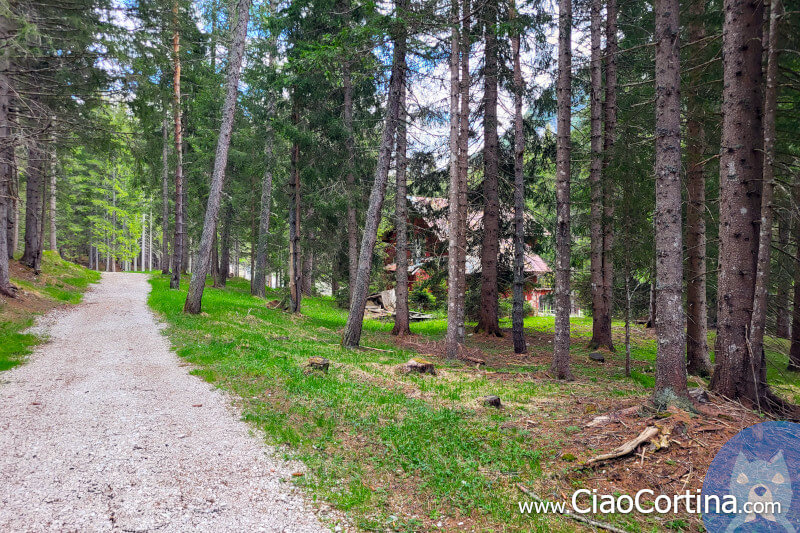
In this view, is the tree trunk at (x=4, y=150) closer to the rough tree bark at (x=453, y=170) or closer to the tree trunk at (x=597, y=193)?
the rough tree bark at (x=453, y=170)

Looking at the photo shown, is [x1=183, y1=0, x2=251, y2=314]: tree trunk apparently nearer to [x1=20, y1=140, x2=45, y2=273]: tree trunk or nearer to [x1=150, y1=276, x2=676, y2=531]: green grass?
[x1=150, y1=276, x2=676, y2=531]: green grass

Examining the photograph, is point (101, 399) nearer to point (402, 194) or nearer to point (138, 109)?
point (402, 194)

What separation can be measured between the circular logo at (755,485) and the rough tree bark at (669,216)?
1277mm

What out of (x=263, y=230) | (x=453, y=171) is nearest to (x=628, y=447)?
(x=453, y=171)

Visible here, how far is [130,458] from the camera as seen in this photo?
4.34 m

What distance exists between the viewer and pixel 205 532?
317cm

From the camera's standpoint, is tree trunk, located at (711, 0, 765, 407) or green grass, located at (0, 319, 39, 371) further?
green grass, located at (0, 319, 39, 371)

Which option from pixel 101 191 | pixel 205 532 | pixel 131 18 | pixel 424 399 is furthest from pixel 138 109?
pixel 101 191

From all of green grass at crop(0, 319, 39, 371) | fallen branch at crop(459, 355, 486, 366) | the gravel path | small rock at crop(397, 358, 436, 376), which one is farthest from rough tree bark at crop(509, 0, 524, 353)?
green grass at crop(0, 319, 39, 371)

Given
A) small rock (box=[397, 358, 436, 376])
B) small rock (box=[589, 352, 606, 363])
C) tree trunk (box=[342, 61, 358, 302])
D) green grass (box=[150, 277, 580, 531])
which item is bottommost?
small rock (box=[589, 352, 606, 363])

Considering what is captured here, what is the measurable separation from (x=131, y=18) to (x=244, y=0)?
3.84m

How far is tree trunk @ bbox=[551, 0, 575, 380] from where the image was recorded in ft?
29.1

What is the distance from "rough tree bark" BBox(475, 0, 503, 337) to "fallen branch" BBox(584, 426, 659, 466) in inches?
459

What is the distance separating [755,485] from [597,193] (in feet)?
30.6
